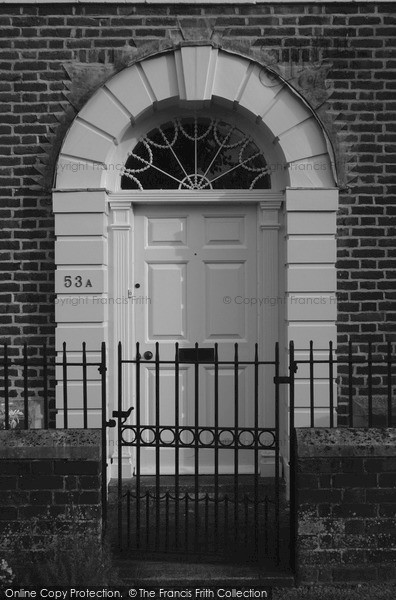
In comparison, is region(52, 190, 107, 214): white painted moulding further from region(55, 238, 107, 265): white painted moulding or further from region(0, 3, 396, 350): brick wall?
region(55, 238, 107, 265): white painted moulding

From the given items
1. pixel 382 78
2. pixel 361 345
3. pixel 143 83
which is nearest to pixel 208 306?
pixel 361 345

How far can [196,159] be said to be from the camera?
23.5 feet

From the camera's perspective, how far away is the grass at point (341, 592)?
174 inches

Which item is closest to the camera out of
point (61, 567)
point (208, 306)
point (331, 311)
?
point (61, 567)

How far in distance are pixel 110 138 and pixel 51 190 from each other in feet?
2.33

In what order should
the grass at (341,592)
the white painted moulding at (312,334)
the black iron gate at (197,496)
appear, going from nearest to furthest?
1. the grass at (341,592)
2. the black iron gate at (197,496)
3. the white painted moulding at (312,334)

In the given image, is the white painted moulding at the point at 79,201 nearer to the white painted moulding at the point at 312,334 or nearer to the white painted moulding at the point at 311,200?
the white painted moulding at the point at 311,200

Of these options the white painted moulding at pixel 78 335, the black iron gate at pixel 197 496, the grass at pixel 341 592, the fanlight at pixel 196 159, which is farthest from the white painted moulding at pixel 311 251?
the grass at pixel 341 592

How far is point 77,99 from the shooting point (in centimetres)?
687

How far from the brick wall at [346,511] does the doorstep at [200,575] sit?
196mm

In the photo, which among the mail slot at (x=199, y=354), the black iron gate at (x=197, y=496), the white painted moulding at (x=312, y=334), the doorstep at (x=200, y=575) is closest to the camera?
the doorstep at (x=200, y=575)

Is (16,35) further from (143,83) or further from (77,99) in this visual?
(143,83)

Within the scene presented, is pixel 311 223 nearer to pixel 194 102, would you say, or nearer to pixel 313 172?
pixel 313 172

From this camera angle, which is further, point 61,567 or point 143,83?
point 143,83
